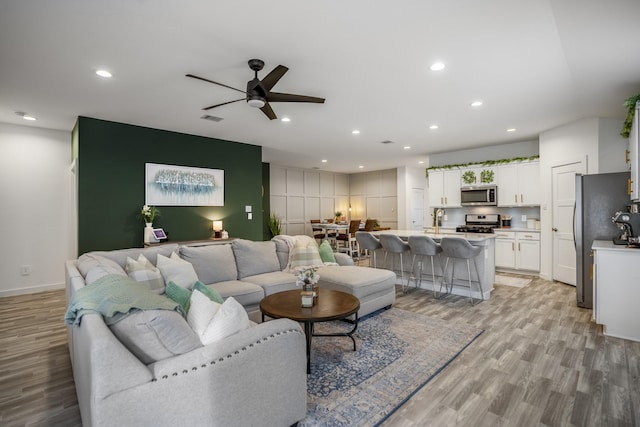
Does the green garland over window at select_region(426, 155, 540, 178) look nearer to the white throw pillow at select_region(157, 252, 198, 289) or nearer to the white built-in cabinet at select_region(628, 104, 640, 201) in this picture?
the white built-in cabinet at select_region(628, 104, 640, 201)

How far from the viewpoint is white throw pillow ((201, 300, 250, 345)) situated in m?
1.57

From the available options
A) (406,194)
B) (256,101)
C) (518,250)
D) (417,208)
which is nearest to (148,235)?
(256,101)

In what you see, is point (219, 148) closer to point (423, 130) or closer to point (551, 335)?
point (423, 130)

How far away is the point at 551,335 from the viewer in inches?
124

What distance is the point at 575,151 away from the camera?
4930mm

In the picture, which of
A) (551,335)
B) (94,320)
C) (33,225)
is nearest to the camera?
(94,320)

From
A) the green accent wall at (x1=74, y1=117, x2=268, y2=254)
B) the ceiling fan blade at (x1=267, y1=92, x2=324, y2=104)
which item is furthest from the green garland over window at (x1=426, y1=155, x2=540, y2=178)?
the ceiling fan blade at (x1=267, y1=92, x2=324, y2=104)

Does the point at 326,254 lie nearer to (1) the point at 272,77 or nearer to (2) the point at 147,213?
(1) the point at 272,77

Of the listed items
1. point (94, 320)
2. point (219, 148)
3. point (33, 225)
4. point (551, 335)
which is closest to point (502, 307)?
point (551, 335)

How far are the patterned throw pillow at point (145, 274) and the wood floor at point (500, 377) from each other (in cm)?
86

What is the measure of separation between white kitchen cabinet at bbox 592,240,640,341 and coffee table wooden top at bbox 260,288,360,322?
2.53m

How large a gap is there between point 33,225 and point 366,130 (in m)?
5.64

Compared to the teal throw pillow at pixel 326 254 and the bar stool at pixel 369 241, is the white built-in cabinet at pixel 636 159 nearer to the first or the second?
the bar stool at pixel 369 241

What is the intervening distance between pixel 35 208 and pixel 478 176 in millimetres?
8137
